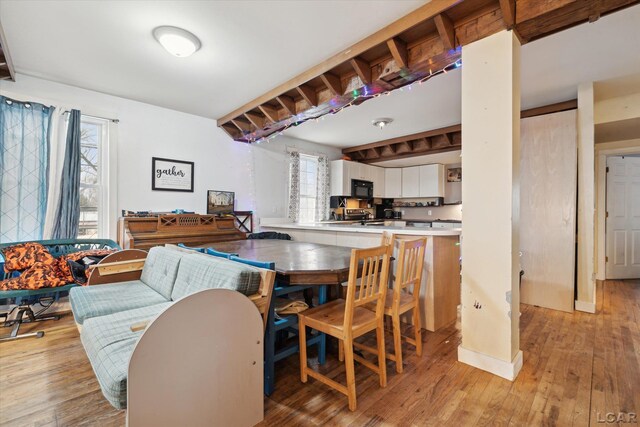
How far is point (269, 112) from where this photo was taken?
12.5 feet

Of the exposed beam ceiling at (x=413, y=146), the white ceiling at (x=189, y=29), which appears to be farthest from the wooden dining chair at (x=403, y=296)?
the exposed beam ceiling at (x=413, y=146)

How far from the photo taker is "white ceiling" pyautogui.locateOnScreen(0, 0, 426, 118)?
207 cm

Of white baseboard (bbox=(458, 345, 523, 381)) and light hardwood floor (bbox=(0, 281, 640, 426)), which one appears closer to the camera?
light hardwood floor (bbox=(0, 281, 640, 426))

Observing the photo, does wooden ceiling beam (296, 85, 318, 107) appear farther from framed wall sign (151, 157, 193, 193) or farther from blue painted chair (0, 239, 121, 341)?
blue painted chair (0, 239, 121, 341)

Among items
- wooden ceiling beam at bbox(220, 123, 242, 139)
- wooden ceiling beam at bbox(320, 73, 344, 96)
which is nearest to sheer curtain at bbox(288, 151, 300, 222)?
wooden ceiling beam at bbox(220, 123, 242, 139)

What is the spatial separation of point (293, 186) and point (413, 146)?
2.48 metres

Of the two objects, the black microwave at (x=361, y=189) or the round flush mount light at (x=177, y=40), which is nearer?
the round flush mount light at (x=177, y=40)

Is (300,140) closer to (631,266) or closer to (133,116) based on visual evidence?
(133,116)

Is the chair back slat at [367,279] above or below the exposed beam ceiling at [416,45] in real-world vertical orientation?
below

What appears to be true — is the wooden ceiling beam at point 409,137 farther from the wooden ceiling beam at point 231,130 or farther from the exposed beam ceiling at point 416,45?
the wooden ceiling beam at point 231,130

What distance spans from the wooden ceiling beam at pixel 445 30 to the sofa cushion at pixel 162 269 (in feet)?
8.07

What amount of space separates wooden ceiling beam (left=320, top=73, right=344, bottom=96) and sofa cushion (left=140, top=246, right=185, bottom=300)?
209cm

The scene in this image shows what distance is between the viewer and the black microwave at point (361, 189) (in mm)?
6113

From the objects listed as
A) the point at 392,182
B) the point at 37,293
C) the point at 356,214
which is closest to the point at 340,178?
the point at 356,214
